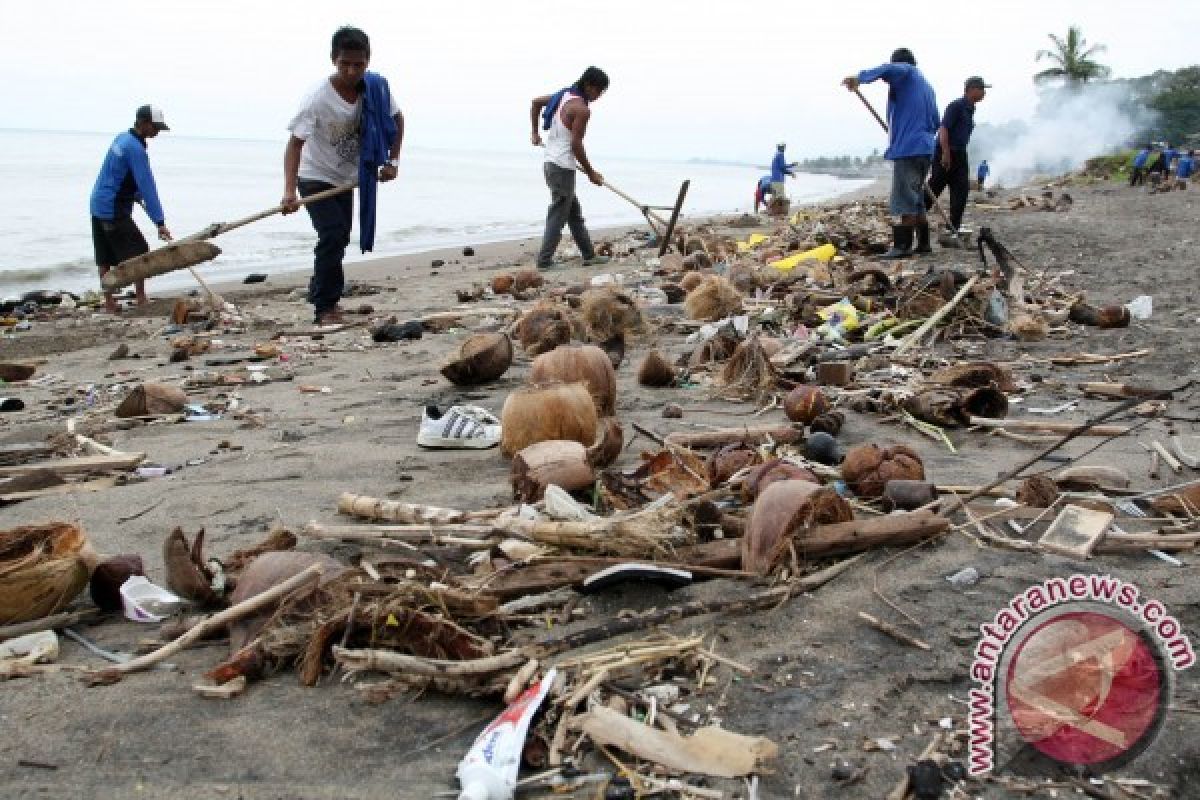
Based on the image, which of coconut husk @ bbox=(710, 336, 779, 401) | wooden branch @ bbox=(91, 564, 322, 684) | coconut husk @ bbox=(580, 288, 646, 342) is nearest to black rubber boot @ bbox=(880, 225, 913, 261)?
coconut husk @ bbox=(580, 288, 646, 342)

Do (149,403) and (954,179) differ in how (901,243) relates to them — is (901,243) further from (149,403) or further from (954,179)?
(149,403)

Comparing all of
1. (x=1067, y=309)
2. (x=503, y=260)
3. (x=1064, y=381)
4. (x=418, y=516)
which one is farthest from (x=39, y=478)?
(x=503, y=260)

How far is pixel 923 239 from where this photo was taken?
9352mm

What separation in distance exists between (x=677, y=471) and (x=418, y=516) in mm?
892

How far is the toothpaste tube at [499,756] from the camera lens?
1.64 m

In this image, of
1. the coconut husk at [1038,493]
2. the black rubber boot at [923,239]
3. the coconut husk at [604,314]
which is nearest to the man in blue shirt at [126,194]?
the coconut husk at [604,314]

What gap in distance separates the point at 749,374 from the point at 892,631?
104 inches

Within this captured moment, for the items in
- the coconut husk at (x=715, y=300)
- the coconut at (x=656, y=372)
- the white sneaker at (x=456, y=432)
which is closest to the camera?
the white sneaker at (x=456, y=432)

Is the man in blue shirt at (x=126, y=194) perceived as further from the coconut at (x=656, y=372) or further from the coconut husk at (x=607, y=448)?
the coconut husk at (x=607, y=448)

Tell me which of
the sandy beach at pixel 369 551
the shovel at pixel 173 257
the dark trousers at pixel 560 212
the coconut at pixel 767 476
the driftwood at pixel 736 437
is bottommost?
the sandy beach at pixel 369 551

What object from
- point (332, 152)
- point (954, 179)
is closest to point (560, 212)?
point (332, 152)

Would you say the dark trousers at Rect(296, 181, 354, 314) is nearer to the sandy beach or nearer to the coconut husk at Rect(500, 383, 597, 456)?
the sandy beach

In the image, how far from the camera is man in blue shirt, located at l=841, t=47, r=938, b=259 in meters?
8.98

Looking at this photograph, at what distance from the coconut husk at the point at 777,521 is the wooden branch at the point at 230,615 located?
1.13 metres
